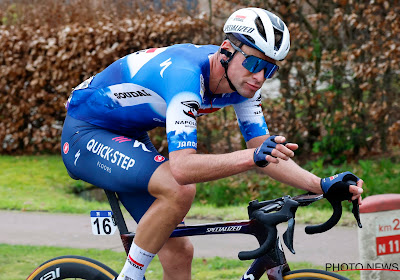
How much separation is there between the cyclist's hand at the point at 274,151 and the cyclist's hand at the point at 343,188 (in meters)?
0.42

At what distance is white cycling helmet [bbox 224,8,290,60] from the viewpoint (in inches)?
129

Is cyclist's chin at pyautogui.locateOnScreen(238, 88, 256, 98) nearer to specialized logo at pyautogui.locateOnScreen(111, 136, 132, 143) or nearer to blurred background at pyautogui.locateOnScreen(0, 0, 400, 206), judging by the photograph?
specialized logo at pyautogui.locateOnScreen(111, 136, 132, 143)

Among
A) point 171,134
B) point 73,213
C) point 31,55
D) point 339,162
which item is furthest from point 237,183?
point 171,134

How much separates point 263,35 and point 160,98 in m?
0.65

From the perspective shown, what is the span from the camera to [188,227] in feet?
11.3

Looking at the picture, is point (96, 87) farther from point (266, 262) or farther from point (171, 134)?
point (266, 262)

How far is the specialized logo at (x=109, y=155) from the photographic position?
11.2ft

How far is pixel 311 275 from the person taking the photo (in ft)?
10.7

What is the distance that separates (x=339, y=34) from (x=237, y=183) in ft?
7.63

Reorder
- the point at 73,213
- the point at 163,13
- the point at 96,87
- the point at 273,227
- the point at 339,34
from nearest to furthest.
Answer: the point at 273,227
the point at 96,87
the point at 73,213
the point at 339,34
the point at 163,13

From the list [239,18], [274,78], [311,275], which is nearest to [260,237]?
[311,275]

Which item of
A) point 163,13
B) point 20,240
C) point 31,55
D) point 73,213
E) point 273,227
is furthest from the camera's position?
point 31,55

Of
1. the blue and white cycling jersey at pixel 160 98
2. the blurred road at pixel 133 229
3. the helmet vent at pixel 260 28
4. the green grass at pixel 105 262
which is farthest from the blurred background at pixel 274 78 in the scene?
the helmet vent at pixel 260 28

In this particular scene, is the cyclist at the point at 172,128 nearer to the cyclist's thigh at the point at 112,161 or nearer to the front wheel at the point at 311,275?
the cyclist's thigh at the point at 112,161
